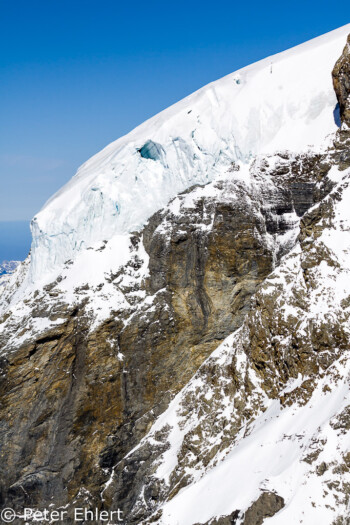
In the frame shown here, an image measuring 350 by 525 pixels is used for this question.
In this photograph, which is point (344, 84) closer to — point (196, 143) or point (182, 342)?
point (196, 143)

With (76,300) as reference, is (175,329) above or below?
below

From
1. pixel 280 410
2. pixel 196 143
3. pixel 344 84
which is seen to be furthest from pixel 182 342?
pixel 344 84

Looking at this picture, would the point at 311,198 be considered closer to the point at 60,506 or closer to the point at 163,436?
the point at 163,436

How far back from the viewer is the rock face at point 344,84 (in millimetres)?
41500

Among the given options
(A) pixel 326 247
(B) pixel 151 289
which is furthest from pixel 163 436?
(A) pixel 326 247

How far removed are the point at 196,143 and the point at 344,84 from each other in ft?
46.0

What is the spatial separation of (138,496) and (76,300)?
51.8ft

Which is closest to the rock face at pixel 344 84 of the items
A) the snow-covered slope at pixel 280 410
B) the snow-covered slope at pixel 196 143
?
the snow-covered slope at pixel 196 143

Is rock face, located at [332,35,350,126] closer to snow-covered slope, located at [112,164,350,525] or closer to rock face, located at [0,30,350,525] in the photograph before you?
rock face, located at [0,30,350,525]

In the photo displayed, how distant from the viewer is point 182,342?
46.3 meters

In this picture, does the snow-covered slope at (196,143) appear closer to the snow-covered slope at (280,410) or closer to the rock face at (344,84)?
the rock face at (344,84)

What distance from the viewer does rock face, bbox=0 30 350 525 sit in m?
35.5

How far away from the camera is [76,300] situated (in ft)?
155

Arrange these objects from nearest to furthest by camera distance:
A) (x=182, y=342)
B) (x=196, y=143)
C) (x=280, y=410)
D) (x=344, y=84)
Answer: (x=280, y=410) → (x=344, y=84) → (x=182, y=342) → (x=196, y=143)
